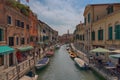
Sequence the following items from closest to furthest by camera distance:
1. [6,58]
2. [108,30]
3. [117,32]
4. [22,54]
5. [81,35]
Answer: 1. [6,58]
2. [117,32]
3. [108,30]
4. [22,54]
5. [81,35]

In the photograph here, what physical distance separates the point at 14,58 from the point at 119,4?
19482mm

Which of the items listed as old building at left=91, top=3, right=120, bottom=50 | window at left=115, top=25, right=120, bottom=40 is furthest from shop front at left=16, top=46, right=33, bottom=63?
window at left=115, top=25, right=120, bottom=40

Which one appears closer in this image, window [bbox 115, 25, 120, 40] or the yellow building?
window [bbox 115, 25, 120, 40]

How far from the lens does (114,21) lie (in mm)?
23672

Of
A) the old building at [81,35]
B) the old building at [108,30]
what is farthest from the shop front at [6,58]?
the old building at [81,35]

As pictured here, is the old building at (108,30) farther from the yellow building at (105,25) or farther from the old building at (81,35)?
the old building at (81,35)

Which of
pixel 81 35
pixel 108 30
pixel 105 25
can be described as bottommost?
pixel 81 35

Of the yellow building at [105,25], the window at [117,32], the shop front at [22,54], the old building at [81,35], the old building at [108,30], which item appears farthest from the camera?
the old building at [81,35]

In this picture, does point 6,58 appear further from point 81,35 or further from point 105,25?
point 81,35

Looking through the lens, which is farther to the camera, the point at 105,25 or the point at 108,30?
the point at 105,25

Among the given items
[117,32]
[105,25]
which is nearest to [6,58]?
[117,32]

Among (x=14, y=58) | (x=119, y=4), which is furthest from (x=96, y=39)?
(x=14, y=58)

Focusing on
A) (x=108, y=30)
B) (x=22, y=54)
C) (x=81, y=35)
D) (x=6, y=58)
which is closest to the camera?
(x=6, y=58)

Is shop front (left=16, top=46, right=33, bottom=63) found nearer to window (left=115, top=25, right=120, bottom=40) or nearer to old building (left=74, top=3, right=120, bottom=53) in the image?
old building (left=74, top=3, right=120, bottom=53)
